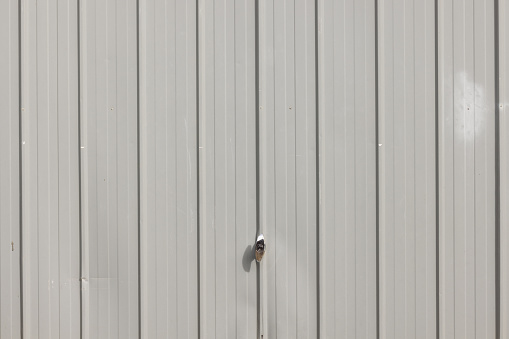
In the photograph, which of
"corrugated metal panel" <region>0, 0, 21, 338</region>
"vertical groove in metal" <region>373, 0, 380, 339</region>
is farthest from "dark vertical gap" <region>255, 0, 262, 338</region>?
"corrugated metal panel" <region>0, 0, 21, 338</region>

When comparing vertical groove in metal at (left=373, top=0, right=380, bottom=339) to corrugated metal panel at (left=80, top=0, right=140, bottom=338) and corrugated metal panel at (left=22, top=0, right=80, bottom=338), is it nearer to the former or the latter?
corrugated metal panel at (left=80, top=0, right=140, bottom=338)

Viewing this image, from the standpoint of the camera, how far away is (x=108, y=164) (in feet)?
5.29

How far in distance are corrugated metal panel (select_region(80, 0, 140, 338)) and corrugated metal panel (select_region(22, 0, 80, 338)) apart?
0.12 feet


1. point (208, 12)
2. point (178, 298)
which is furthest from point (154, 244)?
point (208, 12)

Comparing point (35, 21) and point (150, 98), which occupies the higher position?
point (35, 21)

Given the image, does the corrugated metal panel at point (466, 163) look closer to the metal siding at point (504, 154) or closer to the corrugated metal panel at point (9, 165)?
the metal siding at point (504, 154)

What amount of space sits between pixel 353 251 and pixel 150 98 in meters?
0.87

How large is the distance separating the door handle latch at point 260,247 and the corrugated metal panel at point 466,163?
0.62m

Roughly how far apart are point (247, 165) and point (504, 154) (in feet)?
2.92

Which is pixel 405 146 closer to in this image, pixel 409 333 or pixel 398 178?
pixel 398 178

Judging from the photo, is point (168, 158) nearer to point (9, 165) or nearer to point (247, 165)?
point (247, 165)

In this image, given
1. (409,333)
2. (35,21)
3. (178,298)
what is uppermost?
(35,21)

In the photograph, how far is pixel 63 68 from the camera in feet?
5.28

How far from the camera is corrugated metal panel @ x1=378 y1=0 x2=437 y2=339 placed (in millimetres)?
1643
